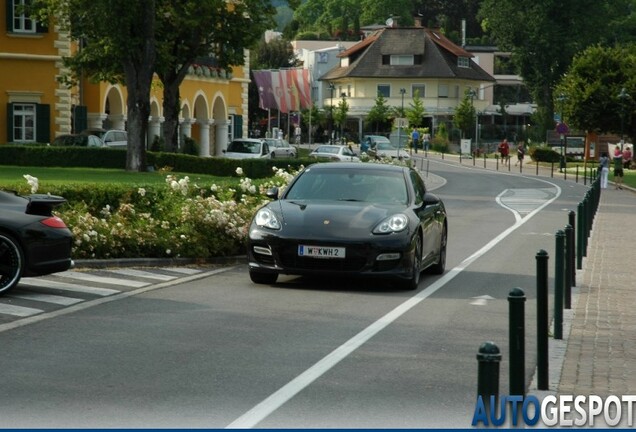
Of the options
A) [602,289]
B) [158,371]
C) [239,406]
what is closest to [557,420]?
[239,406]

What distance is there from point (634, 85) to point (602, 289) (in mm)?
70014

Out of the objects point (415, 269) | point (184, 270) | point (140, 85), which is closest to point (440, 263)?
point (415, 269)

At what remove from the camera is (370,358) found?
426 inches

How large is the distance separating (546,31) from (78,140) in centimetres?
5791

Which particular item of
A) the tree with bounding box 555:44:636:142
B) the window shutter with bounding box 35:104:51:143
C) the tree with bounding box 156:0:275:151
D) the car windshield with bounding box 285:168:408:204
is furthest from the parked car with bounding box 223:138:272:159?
the car windshield with bounding box 285:168:408:204

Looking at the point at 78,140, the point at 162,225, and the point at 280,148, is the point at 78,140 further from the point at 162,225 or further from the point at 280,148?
the point at 162,225

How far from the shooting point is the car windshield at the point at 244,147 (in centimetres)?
5809

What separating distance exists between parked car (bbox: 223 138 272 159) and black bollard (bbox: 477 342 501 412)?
50760 mm

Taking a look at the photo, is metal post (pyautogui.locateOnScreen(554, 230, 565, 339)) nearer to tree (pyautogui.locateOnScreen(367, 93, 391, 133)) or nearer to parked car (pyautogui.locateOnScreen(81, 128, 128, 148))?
parked car (pyautogui.locateOnScreen(81, 128, 128, 148))

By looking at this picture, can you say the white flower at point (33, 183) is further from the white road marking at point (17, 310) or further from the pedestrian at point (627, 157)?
the pedestrian at point (627, 157)

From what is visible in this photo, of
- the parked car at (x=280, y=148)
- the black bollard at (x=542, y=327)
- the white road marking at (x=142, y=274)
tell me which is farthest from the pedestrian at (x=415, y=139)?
the black bollard at (x=542, y=327)

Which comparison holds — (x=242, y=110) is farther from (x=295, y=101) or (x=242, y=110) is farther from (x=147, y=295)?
(x=147, y=295)

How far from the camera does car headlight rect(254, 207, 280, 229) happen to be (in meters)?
16.0

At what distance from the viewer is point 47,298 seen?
568 inches
